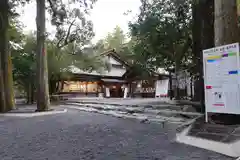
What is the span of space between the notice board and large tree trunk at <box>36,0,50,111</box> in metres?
7.39

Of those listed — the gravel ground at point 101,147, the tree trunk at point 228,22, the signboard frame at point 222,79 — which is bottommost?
the gravel ground at point 101,147

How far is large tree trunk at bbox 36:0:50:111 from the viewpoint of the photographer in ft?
29.7

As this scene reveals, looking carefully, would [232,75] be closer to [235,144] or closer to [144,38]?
[235,144]

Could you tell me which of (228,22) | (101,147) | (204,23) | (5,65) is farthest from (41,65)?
(228,22)

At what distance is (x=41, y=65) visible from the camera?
9.12 meters

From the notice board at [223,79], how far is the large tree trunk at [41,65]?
7.39 metres

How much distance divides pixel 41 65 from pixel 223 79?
7859 millimetres

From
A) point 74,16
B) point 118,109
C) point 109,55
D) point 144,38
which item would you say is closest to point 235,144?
point 118,109

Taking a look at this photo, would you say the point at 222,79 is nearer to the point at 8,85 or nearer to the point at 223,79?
the point at 223,79

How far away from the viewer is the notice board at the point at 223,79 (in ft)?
10.5

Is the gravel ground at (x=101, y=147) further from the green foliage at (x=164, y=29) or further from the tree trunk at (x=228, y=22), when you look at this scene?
the green foliage at (x=164, y=29)

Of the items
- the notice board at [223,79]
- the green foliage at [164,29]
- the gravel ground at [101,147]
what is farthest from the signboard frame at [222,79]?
the green foliage at [164,29]

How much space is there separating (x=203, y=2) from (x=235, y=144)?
5.64m

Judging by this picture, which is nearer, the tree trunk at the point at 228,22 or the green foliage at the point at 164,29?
the tree trunk at the point at 228,22
